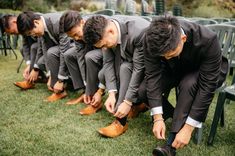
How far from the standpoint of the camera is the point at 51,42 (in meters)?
4.33

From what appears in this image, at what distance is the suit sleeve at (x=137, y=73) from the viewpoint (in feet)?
9.23

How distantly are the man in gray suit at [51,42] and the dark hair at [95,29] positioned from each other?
121 centimetres

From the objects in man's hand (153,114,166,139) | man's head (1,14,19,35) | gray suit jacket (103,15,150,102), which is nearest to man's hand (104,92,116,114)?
gray suit jacket (103,15,150,102)

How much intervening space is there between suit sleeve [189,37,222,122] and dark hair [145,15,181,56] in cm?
35

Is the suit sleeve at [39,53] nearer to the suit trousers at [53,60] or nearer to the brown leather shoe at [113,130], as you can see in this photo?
the suit trousers at [53,60]

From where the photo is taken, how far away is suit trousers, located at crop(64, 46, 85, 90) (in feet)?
12.8

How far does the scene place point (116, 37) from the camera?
2.94 m

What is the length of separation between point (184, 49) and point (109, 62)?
108 cm

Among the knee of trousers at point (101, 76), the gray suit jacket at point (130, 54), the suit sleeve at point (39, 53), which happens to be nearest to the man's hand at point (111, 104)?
the gray suit jacket at point (130, 54)

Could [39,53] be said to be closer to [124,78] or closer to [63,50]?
[63,50]

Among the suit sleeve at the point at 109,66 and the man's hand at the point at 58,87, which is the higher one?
the suit sleeve at the point at 109,66

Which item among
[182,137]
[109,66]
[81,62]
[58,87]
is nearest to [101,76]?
[109,66]

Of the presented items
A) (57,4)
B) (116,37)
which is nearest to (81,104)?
(116,37)

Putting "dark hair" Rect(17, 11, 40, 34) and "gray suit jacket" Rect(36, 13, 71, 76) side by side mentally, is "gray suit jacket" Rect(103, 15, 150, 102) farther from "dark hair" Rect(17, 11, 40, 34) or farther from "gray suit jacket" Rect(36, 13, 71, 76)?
"dark hair" Rect(17, 11, 40, 34)
